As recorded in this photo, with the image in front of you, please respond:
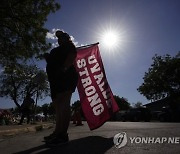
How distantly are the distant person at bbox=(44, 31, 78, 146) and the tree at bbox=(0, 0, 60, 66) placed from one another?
1309 centimetres

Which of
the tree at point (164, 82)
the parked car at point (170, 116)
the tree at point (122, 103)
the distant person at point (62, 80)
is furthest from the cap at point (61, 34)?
the tree at point (122, 103)

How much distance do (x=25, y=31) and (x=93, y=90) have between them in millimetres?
12352

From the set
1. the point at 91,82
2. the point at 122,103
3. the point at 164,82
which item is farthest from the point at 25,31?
the point at 122,103

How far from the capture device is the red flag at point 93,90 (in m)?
6.24

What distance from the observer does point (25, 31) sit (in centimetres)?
1769

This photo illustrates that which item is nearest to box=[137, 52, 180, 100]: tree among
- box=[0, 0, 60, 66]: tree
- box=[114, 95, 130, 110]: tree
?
box=[0, 0, 60, 66]: tree

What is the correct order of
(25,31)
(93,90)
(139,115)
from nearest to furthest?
(93,90) < (25,31) < (139,115)

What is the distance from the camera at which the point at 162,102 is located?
289ft

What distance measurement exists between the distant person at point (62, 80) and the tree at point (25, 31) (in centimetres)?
1309

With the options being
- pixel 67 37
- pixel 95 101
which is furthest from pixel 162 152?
pixel 95 101

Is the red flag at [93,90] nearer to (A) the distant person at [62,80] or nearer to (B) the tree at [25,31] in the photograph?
(A) the distant person at [62,80]

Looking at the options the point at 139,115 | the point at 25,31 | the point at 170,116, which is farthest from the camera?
the point at 139,115

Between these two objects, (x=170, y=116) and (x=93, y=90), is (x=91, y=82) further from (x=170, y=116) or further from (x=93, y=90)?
(x=170, y=116)

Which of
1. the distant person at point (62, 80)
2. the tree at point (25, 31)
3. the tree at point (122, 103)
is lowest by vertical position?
the distant person at point (62, 80)
